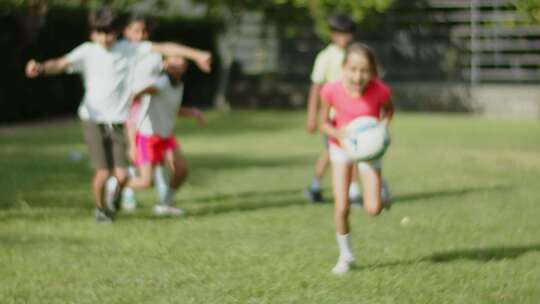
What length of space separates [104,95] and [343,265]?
3.00m

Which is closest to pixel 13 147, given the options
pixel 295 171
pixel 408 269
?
pixel 295 171

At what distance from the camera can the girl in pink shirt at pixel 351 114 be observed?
715cm

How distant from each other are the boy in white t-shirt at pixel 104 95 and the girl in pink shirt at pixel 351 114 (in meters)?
2.05

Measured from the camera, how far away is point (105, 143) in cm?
915

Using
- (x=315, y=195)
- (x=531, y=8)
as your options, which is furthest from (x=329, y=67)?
(x=531, y=8)

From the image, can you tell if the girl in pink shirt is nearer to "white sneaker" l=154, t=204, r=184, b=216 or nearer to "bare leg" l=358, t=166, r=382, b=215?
"bare leg" l=358, t=166, r=382, b=215

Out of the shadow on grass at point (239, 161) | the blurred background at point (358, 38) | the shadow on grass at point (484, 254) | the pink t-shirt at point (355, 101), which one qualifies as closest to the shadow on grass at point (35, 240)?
the pink t-shirt at point (355, 101)

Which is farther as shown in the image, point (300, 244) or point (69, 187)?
point (69, 187)

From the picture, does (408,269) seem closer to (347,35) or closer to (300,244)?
(300,244)

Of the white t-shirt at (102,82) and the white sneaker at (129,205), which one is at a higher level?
the white t-shirt at (102,82)

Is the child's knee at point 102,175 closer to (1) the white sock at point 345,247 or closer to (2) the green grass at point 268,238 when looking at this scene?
(2) the green grass at point 268,238

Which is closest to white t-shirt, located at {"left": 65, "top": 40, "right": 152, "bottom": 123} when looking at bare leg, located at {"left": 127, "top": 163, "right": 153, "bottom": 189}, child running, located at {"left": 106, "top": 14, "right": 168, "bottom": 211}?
child running, located at {"left": 106, "top": 14, "right": 168, "bottom": 211}

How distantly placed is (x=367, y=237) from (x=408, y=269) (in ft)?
4.62

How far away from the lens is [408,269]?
709cm
